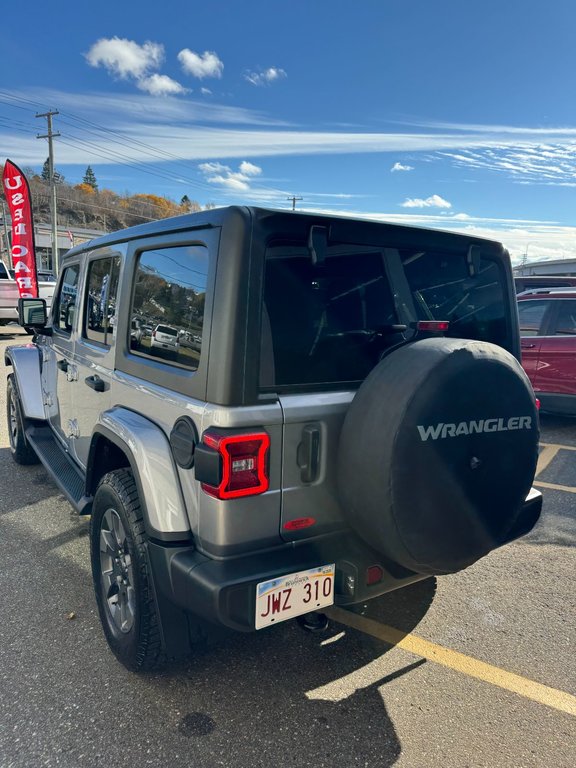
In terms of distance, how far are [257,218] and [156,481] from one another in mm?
1069

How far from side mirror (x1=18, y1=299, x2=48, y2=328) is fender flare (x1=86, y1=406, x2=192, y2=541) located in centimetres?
242

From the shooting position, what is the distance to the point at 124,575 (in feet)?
7.81

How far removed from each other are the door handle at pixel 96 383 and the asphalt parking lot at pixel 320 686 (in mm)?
1150

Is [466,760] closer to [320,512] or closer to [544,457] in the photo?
[320,512]

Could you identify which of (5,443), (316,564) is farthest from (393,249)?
(5,443)

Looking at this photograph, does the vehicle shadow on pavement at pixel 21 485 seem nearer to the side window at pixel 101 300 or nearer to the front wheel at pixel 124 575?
the side window at pixel 101 300

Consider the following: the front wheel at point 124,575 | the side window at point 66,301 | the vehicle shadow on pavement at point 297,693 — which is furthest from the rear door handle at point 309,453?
the side window at point 66,301

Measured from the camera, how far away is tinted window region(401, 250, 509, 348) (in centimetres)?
247

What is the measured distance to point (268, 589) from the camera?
1.88 metres

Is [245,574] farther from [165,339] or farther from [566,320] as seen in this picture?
[566,320]

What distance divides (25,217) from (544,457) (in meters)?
16.0

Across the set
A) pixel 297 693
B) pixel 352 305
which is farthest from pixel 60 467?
pixel 352 305

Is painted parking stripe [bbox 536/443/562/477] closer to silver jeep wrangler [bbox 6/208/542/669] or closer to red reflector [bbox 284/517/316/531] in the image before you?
silver jeep wrangler [bbox 6/208/542/669]

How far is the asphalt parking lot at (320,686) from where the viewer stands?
6.49 feet
